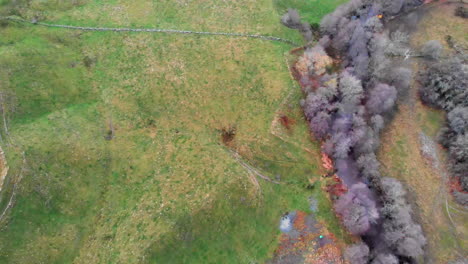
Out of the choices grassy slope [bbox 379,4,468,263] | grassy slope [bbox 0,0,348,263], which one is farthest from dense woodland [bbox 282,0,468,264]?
grassy slope [bbox 0,0,348,263]

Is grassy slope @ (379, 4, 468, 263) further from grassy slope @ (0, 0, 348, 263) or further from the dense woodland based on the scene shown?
grassy slope @ (0, 0, 348, 263)

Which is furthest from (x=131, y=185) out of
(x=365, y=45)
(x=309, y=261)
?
(x=365, y=45)

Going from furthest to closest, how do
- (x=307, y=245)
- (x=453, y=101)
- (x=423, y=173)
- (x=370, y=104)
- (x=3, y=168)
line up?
(x=453, y=101)
(x=370, y=104)
(x=423, y=173)
(x=307, y=245)
(x=3, y=168)

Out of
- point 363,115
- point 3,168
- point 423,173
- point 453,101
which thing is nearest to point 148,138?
point 3,168

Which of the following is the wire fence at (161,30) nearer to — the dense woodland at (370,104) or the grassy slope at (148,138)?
the grassy slope at (148,138)

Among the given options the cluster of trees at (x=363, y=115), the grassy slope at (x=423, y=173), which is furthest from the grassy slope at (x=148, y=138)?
the grassy slope at (x=423, y=173)

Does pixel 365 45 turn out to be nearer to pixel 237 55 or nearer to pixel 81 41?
pixel 237 55

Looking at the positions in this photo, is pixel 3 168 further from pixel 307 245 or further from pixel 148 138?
pixel 307 245
